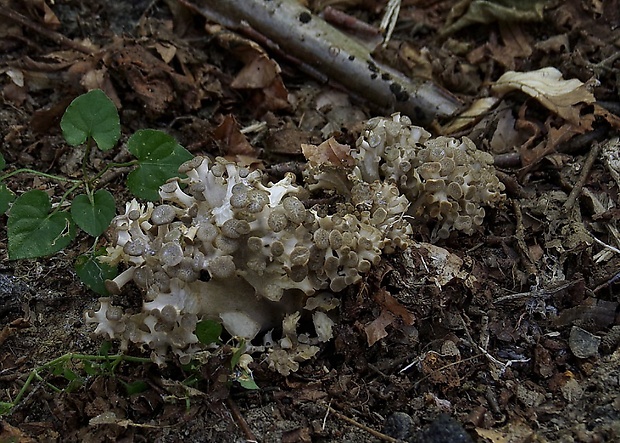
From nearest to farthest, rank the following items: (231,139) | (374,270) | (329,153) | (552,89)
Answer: (374,270) < (329,153) < (552,89) < (231,139)

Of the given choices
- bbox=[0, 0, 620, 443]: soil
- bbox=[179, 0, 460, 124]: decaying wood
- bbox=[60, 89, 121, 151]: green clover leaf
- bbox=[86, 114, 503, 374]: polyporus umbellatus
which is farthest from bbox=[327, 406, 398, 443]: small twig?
bbox=[179, 0, 460, 124]: decaying wood

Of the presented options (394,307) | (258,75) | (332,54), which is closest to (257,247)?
(394,307)

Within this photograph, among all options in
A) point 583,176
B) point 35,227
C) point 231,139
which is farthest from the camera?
point 231,139

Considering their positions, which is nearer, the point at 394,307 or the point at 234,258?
the point at 234,258

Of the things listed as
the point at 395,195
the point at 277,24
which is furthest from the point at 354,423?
the point at 277,24

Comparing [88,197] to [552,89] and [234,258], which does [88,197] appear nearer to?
[234,258]

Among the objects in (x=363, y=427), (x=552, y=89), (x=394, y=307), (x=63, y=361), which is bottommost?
(x=63, y=361)

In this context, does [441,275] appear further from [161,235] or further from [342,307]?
[161,235]

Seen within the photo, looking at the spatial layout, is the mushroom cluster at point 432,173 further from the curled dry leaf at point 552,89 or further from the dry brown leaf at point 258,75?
the dry brown leaf at point 258,75
